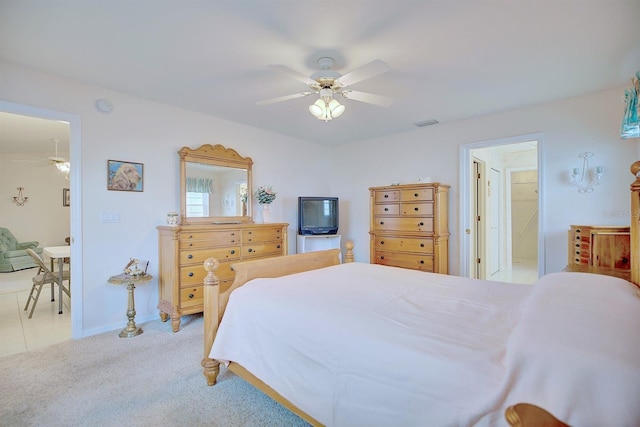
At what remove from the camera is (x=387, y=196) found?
4207 millimetres

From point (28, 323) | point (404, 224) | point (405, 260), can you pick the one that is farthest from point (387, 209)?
point (28, 323)

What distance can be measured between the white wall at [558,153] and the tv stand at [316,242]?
1.51 m

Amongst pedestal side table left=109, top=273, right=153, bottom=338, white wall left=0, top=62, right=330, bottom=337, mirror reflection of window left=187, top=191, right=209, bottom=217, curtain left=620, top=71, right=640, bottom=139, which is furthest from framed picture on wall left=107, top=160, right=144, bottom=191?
curtain left=620, top=71, right=640, bottom=139

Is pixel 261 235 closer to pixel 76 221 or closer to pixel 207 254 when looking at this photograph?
pixel 207 254

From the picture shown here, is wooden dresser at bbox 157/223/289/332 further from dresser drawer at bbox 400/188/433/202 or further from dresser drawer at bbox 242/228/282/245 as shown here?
dresser drawer at bbox 400/188/433/202

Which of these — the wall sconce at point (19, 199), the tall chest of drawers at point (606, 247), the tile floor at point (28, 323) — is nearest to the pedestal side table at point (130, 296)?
the tile floor at point (28, 323)

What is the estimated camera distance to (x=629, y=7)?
1.77m

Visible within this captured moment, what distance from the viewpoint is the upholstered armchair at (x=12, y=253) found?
5918 mm

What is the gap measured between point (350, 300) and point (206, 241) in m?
2.15

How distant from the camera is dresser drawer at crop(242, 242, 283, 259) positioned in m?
3.62

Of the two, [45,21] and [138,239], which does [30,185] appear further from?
[45,21]

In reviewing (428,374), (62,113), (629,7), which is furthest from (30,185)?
(629,7)

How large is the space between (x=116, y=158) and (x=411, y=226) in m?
A: 3.58

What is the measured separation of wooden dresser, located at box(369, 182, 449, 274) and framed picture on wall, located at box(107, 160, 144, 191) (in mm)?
2979
